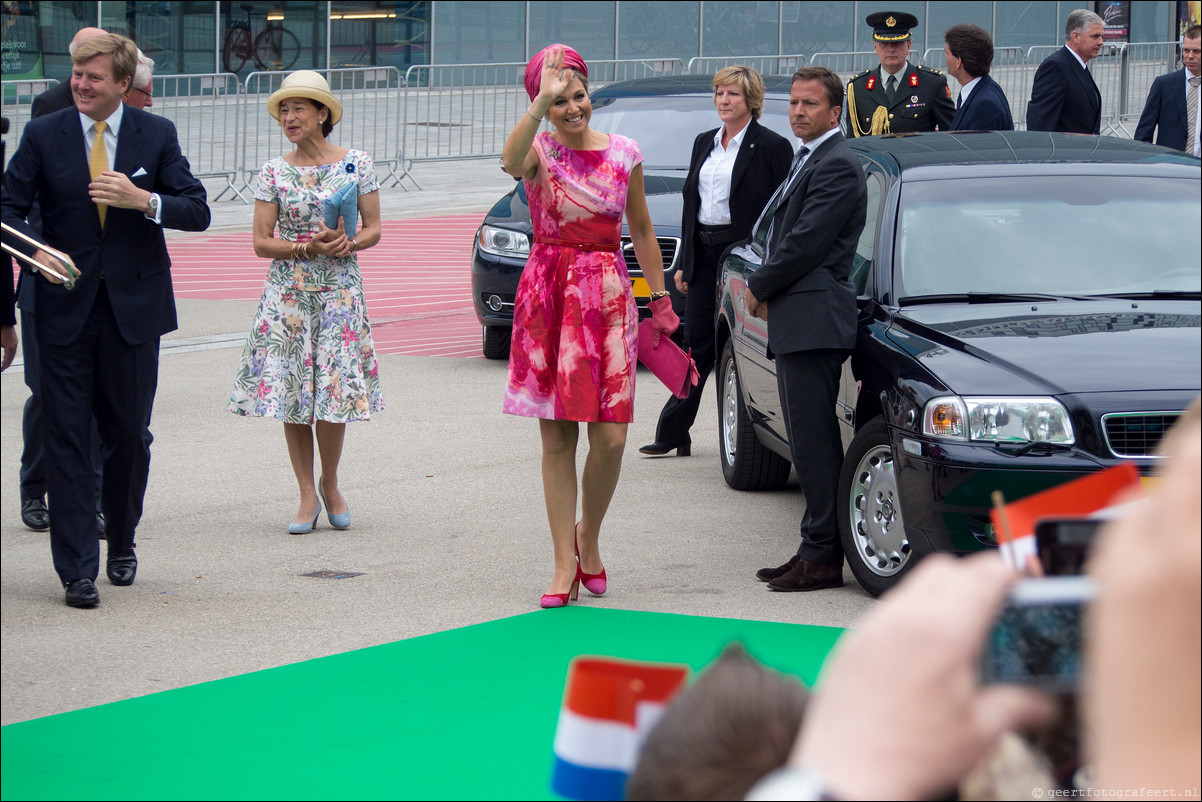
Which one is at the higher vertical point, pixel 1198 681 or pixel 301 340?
pixel 1198 681

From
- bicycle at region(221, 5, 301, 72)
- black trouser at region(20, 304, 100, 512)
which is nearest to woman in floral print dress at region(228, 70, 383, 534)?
black trouser at region(20, 304, 100, 512)

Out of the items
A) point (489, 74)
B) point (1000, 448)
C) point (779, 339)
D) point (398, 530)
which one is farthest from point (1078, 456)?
point (489, 74)

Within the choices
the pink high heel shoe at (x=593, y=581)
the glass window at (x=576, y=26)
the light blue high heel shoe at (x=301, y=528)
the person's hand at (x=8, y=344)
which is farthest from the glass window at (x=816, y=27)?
the person's hand at (x=8, y=344)

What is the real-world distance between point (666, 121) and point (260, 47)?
2039cm

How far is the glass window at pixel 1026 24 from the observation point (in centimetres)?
3719

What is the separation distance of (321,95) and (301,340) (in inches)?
40.5

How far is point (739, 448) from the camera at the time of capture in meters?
7.39

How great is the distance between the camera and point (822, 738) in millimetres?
1252

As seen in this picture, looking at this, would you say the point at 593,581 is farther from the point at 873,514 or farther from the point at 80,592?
the point at 80,592

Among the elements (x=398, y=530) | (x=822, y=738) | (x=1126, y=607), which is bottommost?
(x=398, y=530)

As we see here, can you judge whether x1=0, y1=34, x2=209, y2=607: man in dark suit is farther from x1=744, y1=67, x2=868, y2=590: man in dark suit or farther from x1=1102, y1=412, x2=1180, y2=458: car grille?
x1=1102, y1=412, x2=1180, y2=458: car grille

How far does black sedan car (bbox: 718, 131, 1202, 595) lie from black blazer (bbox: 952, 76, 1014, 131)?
2.65m

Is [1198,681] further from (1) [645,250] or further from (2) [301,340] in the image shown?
(2) [301,340]

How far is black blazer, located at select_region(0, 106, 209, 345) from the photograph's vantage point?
5.18 meters
